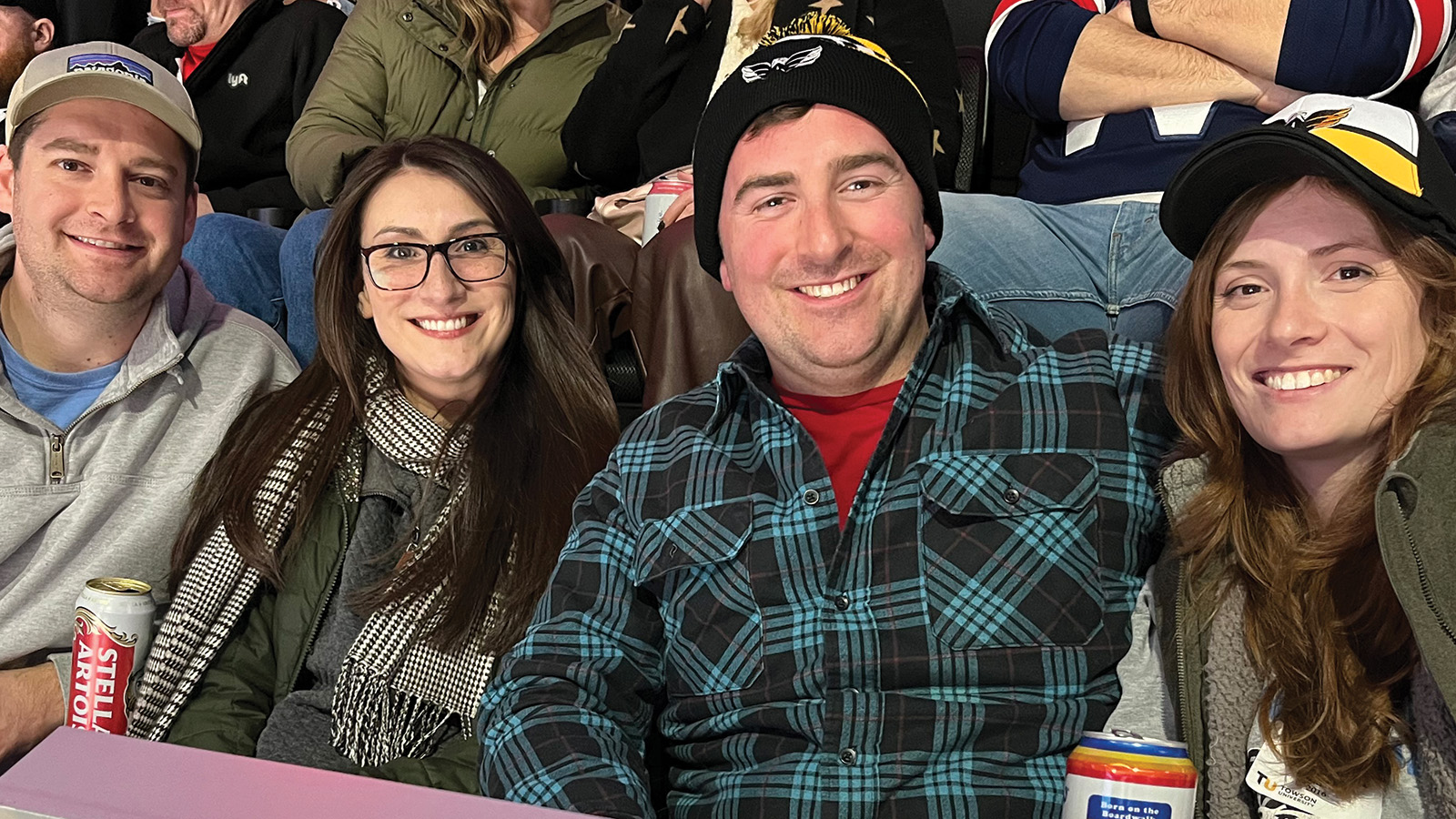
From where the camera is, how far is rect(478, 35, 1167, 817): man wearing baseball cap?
160cm

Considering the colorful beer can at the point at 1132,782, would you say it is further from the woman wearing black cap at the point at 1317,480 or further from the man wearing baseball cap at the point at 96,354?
the man wearing baseball cap at the point at 96,354

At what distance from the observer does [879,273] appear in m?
1.77

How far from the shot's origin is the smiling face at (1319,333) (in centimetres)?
141

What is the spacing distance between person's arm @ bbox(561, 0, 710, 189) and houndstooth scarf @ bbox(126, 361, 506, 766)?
3.42ft

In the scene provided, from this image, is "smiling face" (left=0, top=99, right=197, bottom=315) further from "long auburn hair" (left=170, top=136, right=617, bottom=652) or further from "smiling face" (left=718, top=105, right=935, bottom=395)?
"smiling face" (left=718, top=105, right=935, bottom=395)

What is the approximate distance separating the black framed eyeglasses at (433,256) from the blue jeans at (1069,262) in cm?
74

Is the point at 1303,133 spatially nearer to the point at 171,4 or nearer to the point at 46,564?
the point at 46,564

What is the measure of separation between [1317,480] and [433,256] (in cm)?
136

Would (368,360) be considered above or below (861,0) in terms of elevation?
below

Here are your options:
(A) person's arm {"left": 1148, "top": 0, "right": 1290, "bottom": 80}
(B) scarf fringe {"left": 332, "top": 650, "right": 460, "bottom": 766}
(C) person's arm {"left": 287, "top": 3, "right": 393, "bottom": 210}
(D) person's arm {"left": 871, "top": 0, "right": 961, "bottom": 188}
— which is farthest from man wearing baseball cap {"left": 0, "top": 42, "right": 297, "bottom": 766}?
(A) person's arm {"left": 1148, "top": 0, "right": 1290, "bottom": 80}

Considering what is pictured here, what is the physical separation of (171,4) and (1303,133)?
3.47m

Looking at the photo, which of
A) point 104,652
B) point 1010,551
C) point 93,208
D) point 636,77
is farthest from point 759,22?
point 104,652

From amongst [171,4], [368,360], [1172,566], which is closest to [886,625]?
[1172,566]

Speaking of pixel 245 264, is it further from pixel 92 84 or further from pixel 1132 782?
pixel 1132 782
